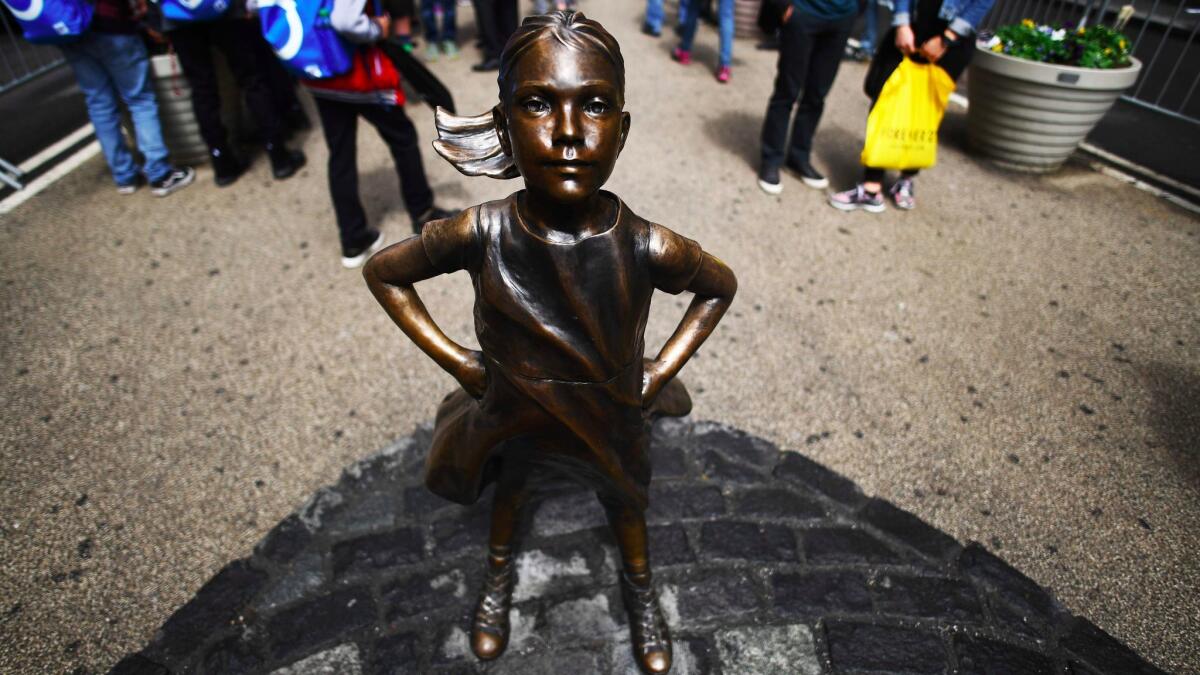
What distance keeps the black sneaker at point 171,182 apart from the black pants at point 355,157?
1837 millimetres

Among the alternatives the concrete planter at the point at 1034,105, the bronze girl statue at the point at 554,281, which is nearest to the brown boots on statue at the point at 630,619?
the bronze girl statue at the point at 554,281

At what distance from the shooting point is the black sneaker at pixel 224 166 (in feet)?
16.5

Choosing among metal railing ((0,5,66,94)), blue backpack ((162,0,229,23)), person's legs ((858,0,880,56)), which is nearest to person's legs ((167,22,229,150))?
blue backpack ((162,0,229,23))

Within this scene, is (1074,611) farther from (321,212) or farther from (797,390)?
(321,212)

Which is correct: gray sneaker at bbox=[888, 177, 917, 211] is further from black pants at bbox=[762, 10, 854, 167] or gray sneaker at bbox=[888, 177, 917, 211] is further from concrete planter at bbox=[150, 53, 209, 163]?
concrete planter at bbox=[150, 53, 209, 163]

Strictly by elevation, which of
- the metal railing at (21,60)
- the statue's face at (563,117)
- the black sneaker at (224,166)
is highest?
the statue's face at (563,117)

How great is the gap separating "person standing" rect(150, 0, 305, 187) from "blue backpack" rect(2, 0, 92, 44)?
1.68ft

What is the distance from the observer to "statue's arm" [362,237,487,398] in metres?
1.66

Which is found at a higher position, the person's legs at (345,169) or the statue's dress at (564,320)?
the statue's dress at (564,320)

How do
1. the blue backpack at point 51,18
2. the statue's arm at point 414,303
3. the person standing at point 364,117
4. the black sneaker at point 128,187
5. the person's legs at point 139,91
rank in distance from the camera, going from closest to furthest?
the statue's arm at point 414,303, the person standing at point 364,117, the blue backpack at point 51,18, the person's legs at point 139,91, the black sneaker at point 128,187

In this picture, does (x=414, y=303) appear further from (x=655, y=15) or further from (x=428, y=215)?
(x=655, y=15)

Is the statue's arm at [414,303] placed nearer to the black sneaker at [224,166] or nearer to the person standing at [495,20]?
the black sneaker at [224,166]

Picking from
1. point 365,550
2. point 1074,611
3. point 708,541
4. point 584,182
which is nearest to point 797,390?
point 708,541

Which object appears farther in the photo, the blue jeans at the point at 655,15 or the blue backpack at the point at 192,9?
the blue jeans at the point at 655,15
